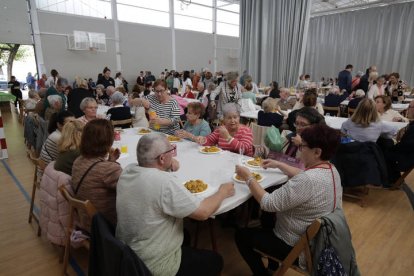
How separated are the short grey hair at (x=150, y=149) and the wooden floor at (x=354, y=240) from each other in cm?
128

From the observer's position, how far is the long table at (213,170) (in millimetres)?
1752

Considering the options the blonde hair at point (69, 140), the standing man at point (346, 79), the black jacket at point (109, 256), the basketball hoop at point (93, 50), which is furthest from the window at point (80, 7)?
the black jacket at point (109, 256)

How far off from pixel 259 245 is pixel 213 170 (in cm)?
68

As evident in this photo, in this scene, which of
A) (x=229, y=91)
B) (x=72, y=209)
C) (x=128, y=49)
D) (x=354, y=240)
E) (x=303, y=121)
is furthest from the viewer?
(x=128, y=49)

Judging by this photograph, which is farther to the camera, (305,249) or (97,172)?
(97,172)

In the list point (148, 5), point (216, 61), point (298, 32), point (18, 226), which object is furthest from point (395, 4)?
point (18, 226)

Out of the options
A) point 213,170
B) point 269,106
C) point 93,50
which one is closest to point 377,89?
point 269,106

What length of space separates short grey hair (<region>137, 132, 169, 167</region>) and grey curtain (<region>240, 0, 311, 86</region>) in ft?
25.6

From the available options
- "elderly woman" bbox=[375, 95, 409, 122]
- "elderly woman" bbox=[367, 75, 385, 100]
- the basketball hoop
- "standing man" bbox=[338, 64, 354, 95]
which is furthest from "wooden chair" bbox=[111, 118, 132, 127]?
the basketball hoop

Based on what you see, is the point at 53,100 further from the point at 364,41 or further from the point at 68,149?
the point at 364,41

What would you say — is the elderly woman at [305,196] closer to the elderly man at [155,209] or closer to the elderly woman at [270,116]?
the elderly man at [155,209]

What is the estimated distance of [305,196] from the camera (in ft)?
4.78

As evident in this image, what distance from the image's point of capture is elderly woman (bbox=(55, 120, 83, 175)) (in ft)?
6.84

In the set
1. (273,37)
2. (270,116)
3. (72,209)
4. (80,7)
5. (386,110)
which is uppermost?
(80,7)
